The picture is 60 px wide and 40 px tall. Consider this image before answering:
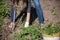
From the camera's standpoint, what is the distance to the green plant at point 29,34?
4250 mm

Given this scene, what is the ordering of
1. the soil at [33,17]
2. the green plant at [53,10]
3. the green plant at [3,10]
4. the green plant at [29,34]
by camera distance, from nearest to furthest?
the green plant at [29,34] < the soil at [33,17] < the green plant at [3,10] < the green plant at [53,10]

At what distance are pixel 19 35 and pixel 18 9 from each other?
3.79 ft

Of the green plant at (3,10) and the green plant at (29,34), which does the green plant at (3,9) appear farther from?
the green plant at (29,34)

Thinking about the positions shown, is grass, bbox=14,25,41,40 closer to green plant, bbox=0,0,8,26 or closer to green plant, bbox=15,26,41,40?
green plant, bbox=15,26,41,40

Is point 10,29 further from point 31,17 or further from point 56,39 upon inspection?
point 56,39

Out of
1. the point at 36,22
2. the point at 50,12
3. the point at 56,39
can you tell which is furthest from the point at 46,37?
the point at 50,12

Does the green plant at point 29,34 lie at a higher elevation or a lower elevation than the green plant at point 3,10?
lower

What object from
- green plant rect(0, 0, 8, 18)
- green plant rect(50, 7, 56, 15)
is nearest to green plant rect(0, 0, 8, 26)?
green plant rect(0, 0, 8, 18)

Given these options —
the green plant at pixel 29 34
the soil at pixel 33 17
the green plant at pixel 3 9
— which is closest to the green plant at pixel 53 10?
the soil at pixel 33 17

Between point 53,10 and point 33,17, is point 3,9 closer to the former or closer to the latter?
point 33,17

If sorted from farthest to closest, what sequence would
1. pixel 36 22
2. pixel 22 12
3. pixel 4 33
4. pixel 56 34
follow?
1. pixel 22 12
2. pixel 36 22
3. pixel 4 33
4. pixel 56 34

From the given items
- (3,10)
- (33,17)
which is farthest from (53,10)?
(3,10)

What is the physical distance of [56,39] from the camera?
12.7ft

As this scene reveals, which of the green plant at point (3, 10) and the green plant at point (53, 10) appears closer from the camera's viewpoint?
the green plant at point (3, 10)
